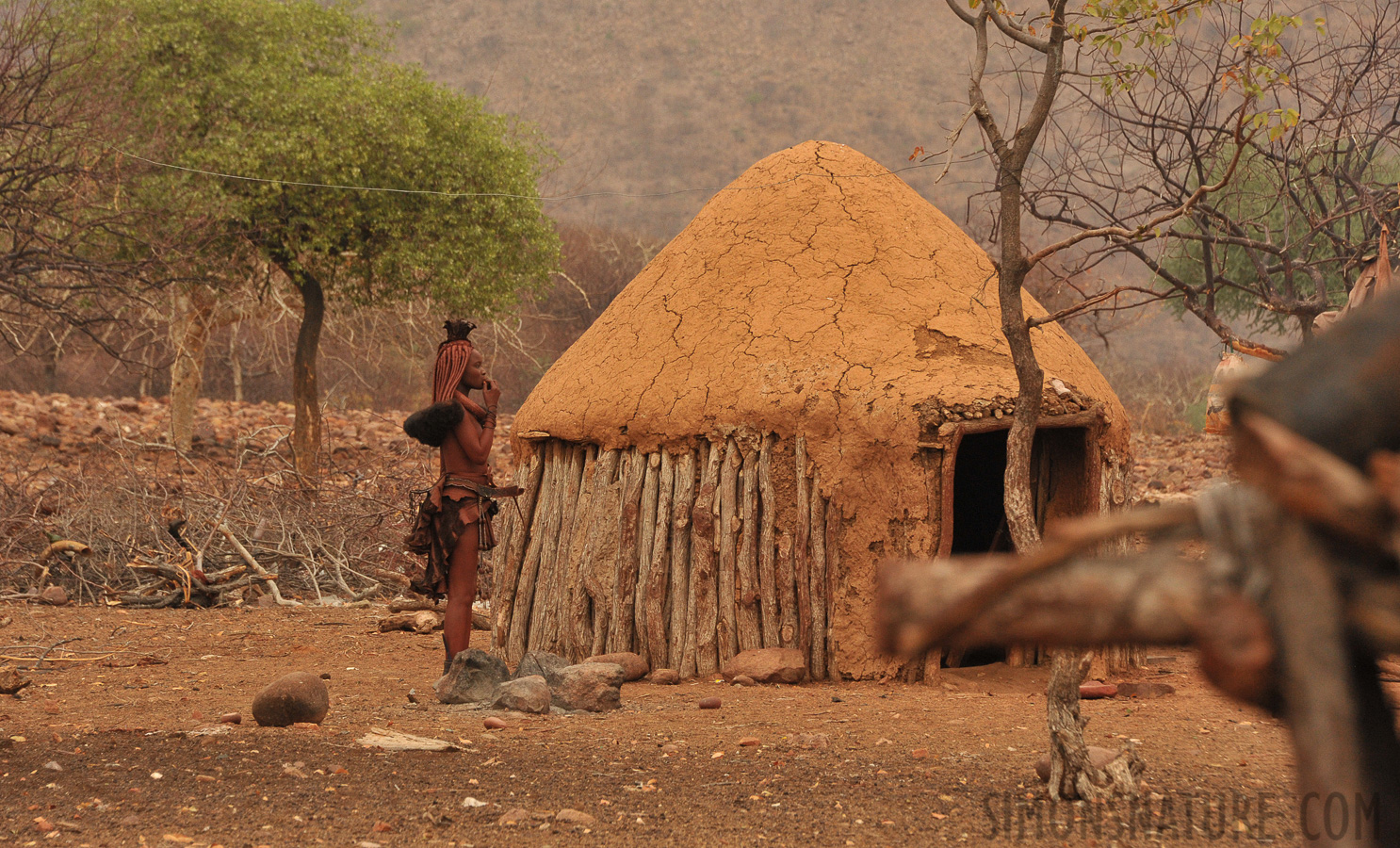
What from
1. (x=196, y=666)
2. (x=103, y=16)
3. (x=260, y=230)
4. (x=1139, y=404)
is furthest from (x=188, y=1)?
(x=1139, y=404)

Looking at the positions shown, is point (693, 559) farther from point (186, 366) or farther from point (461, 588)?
point (186, 366)

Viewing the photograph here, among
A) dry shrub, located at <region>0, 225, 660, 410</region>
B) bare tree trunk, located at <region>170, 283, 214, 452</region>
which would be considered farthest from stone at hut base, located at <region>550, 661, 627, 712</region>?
dry shrub, located at <region>0, 225, 660, 410</region>

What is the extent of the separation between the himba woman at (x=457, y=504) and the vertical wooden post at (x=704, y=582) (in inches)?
45.0

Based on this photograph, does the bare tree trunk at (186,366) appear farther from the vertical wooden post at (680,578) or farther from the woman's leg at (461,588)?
the vertical wooden post at (680,578)

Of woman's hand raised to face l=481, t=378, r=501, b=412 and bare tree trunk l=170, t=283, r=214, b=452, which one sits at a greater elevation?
bare tree trunk l=170, t=283, r=214, b=452

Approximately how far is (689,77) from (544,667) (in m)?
46.2

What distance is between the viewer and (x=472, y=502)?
5.83 meters

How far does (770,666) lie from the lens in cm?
607

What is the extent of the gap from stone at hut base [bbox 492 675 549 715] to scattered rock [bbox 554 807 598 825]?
1.76 m

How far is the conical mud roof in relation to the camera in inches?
247

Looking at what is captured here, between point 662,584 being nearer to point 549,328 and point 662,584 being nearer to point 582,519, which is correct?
point 582,519

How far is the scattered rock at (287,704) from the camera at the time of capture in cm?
497

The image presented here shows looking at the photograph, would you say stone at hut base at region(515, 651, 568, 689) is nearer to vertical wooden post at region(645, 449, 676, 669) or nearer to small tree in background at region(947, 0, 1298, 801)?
vertical wooden post at region(645, 449, 676, 669)

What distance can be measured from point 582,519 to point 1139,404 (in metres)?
22.1
